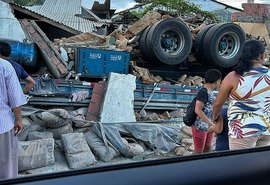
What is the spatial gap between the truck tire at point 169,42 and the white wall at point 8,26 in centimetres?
336

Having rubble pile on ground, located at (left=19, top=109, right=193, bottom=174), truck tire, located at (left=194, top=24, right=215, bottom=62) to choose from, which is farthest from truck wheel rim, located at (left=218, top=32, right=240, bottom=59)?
rubble pile on ground, located at (left=19, top=109, right=193, bottom=174)

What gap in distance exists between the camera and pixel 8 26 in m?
11.2

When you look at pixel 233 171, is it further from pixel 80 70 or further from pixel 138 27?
pixel 138 27

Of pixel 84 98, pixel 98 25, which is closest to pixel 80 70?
pixel 84 98

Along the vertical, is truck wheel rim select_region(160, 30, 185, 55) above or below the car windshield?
above

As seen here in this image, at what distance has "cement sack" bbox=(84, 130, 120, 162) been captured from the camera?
650 centimetres

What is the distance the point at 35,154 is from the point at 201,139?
7.67 feet

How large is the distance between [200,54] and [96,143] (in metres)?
4.87

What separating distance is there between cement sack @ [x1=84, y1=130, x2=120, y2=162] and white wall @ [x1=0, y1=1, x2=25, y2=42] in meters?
4.66

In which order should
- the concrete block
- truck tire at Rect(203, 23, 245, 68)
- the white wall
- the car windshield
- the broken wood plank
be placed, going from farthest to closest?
the white wall
truck tire at Rect(203, 23, 245, 68)
the broken wood plank
the concrete block
the car windshield

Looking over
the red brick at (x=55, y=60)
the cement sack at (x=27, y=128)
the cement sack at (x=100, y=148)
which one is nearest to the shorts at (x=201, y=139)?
the cement sack at (x=100, y=148)

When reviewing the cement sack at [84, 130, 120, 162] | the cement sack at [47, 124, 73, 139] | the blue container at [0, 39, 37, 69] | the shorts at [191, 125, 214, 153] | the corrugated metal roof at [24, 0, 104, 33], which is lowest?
the cement sack at [84, 130, 120, 162]

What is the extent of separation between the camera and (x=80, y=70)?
9.31m

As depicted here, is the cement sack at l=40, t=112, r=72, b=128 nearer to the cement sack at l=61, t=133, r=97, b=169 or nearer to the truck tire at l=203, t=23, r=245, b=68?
the cement sack at l=61, t=133, r=97, b=169
